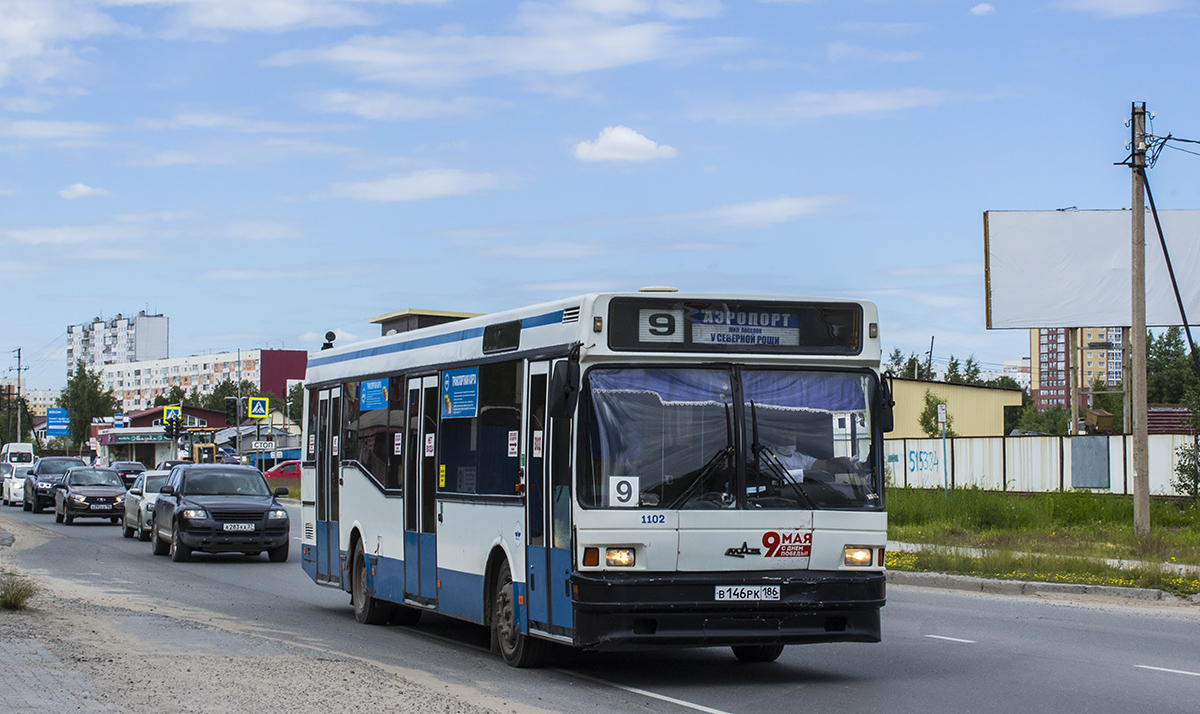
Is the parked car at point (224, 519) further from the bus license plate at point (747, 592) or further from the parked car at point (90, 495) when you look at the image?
the bus license plate at point (747, 592)

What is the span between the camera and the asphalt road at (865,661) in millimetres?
9344

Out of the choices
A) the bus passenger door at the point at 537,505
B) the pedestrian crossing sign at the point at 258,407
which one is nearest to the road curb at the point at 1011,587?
the bus passenger door at the point at 537,505

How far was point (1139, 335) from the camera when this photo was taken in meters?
23.9

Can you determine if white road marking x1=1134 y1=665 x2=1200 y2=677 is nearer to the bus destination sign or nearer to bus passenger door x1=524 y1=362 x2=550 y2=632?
the bus destination sign

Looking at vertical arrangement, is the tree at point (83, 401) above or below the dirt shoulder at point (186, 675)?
above

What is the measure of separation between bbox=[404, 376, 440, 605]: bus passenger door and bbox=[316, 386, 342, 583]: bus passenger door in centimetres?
234

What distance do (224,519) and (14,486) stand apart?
34966 millimetres

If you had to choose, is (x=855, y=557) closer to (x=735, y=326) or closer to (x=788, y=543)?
(x=788, y=543)

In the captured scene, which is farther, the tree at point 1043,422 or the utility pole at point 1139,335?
the tree at point 1043,422

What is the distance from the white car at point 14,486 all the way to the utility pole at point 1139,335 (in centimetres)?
4230

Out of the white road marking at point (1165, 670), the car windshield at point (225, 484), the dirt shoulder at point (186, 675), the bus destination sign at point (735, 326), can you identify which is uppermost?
the bus destination sign at point (735, 326)

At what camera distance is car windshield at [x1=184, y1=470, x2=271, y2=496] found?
982 inches

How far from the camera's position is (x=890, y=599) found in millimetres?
17625

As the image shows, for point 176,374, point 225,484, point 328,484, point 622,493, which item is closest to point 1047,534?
point 225,484
